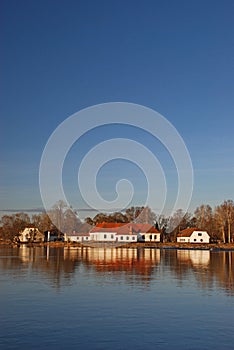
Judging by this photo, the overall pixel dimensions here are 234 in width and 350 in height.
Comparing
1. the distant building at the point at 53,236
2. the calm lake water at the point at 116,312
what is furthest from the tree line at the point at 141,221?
the calm lake water at the point at 116,312

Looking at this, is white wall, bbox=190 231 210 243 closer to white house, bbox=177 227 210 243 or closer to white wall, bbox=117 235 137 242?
white house, bbox=177 227 210 243

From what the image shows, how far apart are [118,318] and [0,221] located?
81.2 m

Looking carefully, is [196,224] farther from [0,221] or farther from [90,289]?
[90,289]

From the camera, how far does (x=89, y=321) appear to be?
43.6 ft

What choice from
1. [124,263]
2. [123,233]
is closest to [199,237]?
[123,233]

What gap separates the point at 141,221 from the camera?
93.8 metres

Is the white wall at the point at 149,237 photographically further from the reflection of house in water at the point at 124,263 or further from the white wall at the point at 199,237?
the reflection of house in water at the point at 124,263

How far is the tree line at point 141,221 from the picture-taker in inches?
3137

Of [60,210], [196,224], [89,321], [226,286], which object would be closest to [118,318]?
[89,321]

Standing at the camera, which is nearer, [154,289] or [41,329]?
[41,329]

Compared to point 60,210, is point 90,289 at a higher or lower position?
lower

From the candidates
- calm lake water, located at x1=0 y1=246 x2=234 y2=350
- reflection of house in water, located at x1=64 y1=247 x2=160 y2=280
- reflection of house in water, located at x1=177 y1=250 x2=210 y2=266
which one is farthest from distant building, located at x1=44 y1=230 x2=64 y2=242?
calm lake water, located at x1=0 y1=246 x2=234 y2=350

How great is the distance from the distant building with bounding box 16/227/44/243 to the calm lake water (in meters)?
60.5

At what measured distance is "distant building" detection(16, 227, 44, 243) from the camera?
273 ft
